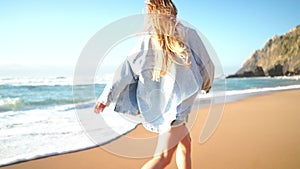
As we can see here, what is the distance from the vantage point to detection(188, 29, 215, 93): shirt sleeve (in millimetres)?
1690

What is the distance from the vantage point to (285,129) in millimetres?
3459

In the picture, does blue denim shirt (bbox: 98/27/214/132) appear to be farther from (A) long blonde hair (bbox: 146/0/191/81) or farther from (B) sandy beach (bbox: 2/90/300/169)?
(B) sandy beach (bbox: 2/90/300/169)

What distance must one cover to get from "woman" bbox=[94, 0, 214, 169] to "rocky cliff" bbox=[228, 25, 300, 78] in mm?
26250

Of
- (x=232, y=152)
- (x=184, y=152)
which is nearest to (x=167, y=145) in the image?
(x=184, y=152)

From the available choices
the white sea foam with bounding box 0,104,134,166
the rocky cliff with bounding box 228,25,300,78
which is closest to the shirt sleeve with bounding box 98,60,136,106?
the white sea foam with bounding box 0,104,134,166

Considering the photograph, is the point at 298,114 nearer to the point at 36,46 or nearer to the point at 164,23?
the point at 164,23

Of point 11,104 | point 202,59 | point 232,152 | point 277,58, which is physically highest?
point 202,59

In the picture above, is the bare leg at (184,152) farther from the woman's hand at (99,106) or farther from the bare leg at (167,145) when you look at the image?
the woman's hand at (99,106)

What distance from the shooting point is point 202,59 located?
5.70ft

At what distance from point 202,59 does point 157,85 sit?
29 cm

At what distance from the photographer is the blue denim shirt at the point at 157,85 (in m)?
1.64

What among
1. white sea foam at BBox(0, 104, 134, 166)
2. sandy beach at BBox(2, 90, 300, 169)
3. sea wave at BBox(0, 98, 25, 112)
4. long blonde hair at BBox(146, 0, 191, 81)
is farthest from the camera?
sea wave at BBox(0, 98, 25, 112)

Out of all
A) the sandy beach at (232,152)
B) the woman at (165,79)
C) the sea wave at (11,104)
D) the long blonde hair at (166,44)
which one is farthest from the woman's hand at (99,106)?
the sea wave at (11,104)

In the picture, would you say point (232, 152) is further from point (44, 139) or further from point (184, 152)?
point (44, 139)
